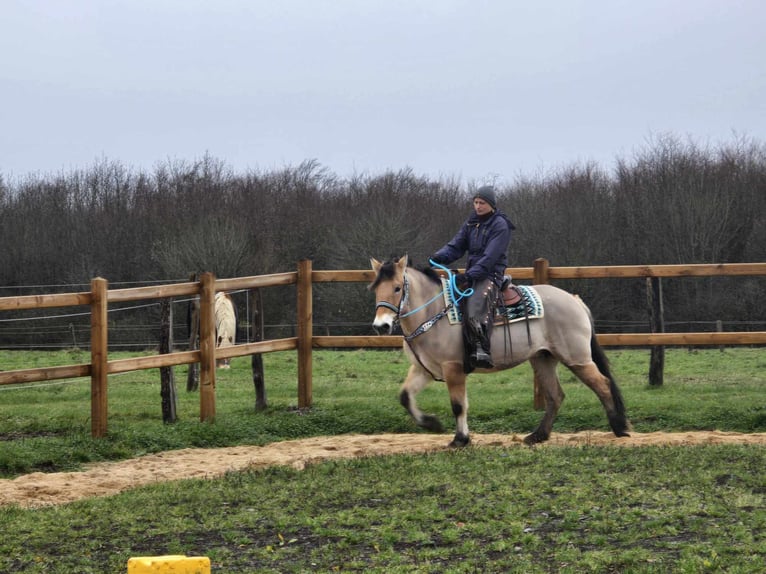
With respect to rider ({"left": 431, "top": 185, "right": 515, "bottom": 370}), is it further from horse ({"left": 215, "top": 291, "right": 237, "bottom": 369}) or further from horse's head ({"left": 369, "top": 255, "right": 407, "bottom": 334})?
horse ({"left": 215, "top": 291, "right": 237, "bottom": 369})

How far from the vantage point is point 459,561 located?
228 inches

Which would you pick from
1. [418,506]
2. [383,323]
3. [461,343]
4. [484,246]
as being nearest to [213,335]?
[383,323]

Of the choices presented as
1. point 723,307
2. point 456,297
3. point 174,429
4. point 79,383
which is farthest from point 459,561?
point 723,307

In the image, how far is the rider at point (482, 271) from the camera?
1005 centimetres

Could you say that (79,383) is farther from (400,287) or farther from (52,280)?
(52,280)

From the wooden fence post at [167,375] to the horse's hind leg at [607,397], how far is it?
475cm

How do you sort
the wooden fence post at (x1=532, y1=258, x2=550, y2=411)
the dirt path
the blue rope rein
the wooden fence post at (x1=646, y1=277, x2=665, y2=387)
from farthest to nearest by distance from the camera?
the wooden fence post at (x1=646, y1=277, x2=665, y2=387), the wooden fence post at (x1=532, y1=258, x2=550, y2=411), the blue rope rein, the dirt path

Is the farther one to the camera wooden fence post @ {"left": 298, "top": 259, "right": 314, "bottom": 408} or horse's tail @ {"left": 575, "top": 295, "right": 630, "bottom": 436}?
wooden fence post @ {"left": 298, "top": 259, "right": 314, "bottom": 408}

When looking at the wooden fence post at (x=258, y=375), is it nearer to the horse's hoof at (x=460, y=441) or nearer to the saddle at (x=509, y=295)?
the horse's hoof at (x=460, y=441)

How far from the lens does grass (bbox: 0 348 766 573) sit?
233 inches

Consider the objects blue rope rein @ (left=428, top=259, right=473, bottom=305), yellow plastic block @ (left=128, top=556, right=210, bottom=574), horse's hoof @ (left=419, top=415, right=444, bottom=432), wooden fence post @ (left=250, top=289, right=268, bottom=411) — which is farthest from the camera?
wooden fence post @ (left=250, top=289, right=268, bottom=411)

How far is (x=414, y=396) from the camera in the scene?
407 inches

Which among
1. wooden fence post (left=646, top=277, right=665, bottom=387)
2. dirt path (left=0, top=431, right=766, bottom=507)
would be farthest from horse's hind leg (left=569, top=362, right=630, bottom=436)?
wooden fence post (left=646, top=277, right=665, bottom=387)

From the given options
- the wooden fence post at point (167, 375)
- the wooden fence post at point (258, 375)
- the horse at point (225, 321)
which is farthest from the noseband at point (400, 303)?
the horse at point (225, 321)
